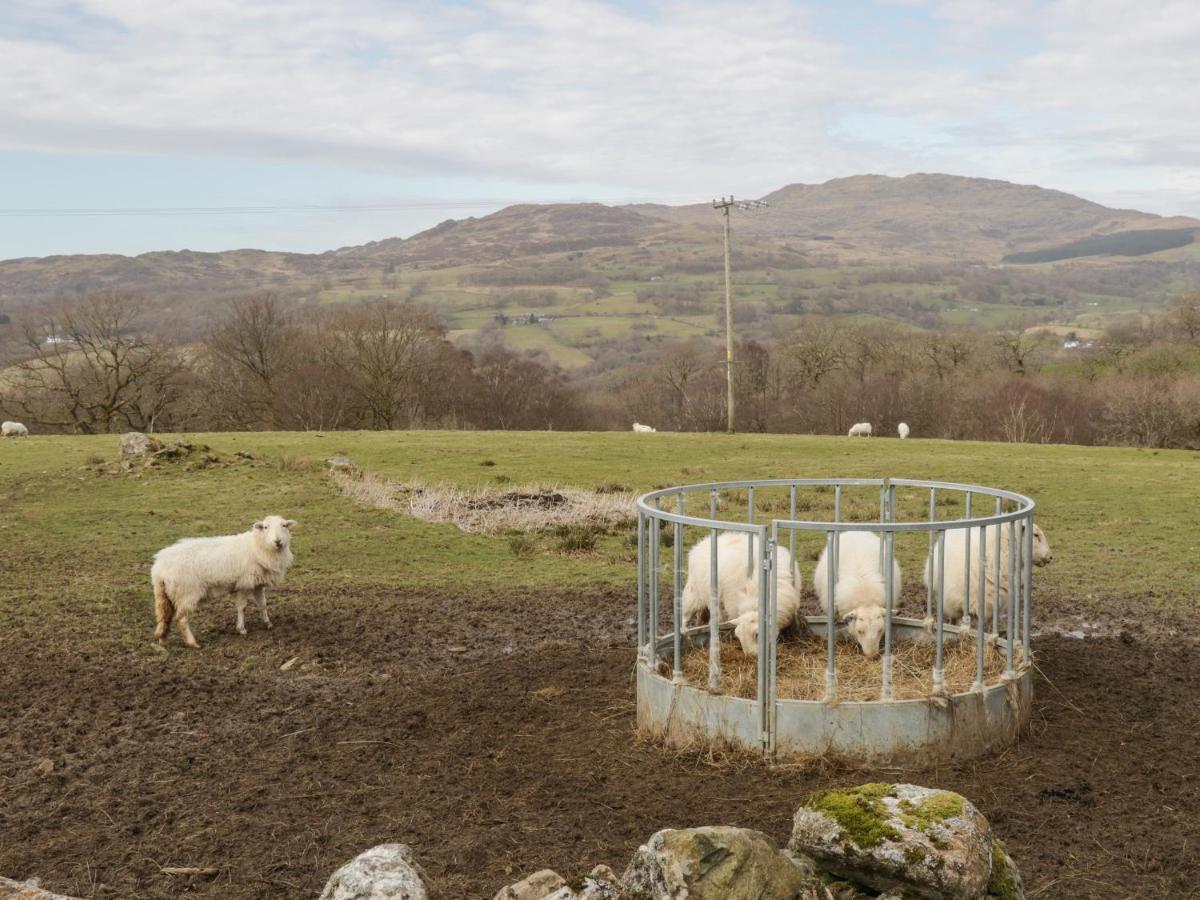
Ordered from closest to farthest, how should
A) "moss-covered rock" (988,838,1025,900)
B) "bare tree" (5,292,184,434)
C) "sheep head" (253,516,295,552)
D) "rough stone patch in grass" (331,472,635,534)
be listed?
"moss-covered rock" (988,838,1025,900)
"sheep head" (253,516,295,552)
"rough stone patch in grass" (331,472,635,534)
"bare tree" (5,292,184,434)

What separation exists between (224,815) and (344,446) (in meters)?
25.9

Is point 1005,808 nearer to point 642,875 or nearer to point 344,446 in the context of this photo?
point 642,875

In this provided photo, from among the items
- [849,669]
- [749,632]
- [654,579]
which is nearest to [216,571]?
[654,579]

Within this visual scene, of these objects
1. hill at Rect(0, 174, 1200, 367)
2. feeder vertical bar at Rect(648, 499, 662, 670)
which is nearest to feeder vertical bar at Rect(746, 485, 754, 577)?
feeder vertical bar at Rect(648, 499, 662, 670)

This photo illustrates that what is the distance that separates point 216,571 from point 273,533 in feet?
2.39

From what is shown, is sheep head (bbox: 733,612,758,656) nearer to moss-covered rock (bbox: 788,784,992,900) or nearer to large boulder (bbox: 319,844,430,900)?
moss-covered rock (bbox: 788,784,992,900)

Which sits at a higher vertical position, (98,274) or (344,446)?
(98,274)

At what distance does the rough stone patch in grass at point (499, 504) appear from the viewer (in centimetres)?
1903

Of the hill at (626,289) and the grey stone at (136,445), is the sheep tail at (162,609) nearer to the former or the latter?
the grey stone at (136,445)

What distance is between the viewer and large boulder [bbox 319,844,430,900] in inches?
176

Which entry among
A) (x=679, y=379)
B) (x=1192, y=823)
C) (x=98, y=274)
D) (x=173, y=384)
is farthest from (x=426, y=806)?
(x=98, y=274)

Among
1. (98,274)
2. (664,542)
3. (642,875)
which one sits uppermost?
(98,274)

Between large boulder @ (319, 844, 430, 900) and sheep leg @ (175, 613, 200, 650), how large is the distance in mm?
7125

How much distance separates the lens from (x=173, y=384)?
181 ft
